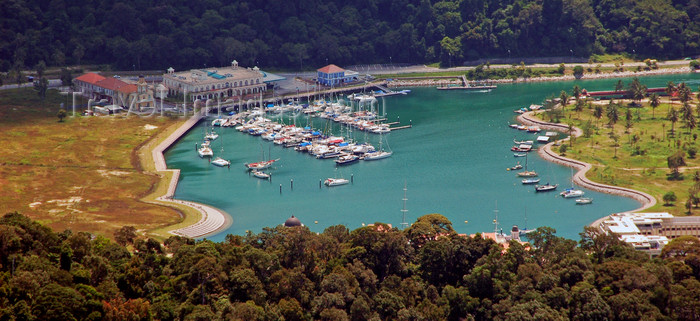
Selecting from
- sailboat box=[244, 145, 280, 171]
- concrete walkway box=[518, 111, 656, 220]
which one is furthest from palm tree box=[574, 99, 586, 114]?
sailboat box=[244, 145, 280, 171]

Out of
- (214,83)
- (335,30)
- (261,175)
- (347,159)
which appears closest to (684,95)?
(347,159)

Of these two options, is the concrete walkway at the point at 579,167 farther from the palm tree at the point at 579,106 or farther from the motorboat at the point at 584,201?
the palm tree at the point at 579,106

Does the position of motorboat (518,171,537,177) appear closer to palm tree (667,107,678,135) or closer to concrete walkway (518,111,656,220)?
concrete walkway (518,111,656,220)

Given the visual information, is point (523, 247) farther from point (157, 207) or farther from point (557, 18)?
point (557, 18)

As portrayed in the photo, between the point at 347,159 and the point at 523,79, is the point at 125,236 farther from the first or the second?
the point at 523,79

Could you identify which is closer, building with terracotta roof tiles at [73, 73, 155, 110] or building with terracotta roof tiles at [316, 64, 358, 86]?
building with terracotta roof tiles at [73, 73, 155, 110]

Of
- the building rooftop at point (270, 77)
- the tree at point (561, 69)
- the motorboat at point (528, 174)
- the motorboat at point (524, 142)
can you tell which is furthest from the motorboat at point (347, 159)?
the tree at point (561, 69)
